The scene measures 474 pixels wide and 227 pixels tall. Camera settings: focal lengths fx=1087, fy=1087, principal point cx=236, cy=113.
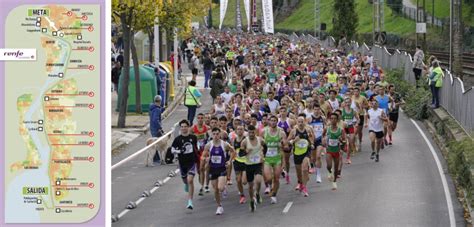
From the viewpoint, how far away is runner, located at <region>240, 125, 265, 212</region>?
752 inches

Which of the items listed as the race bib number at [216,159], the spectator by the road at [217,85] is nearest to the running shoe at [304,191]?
the race bib number at [216,159]

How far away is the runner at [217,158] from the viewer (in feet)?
62.1

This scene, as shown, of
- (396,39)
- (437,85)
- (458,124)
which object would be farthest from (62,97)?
(396,39)

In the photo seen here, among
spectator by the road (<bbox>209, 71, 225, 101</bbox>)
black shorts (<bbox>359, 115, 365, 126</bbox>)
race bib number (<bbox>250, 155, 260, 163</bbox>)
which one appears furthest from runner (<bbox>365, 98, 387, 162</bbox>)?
spectator by the road (<bbox>209, 71, 225, 101</bbox>)

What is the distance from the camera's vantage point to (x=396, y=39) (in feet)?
310

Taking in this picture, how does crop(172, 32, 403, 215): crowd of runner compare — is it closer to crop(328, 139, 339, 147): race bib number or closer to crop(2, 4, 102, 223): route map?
crop(328, 139, 339, 147): race bib number

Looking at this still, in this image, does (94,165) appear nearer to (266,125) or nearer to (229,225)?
(229,225)

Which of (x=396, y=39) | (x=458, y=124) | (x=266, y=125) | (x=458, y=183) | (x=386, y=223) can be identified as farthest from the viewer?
(x=396, y=39)

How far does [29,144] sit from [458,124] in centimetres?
2441

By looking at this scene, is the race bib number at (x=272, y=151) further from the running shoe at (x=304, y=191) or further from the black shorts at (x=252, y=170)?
the running shoe at (x=304, y=191)

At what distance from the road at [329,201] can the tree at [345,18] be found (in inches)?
2062

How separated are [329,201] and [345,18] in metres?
59.7

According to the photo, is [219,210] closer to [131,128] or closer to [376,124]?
[376,124]

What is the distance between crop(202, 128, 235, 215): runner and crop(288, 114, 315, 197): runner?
1.78m
